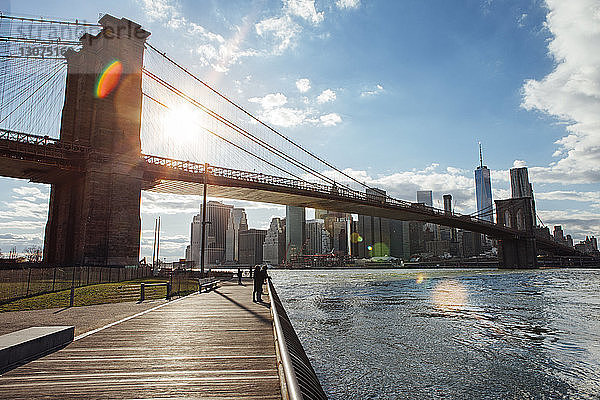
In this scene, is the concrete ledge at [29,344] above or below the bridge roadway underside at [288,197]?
below

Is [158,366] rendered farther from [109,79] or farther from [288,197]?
[288,197]

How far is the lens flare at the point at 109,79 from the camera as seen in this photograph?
38.3 meters

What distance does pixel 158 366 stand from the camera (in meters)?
5.48

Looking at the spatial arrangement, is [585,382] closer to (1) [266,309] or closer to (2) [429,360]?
(2) [429,360]

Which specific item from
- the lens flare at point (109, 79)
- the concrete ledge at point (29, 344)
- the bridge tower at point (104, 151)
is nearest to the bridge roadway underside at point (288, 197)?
the bridge tower at point (104, 151)

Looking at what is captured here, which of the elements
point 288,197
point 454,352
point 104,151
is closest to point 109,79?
point 104,151

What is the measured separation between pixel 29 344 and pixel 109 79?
3906 centimetres

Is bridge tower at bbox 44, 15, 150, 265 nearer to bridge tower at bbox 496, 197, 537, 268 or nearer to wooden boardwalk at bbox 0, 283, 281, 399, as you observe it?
wooden boardwalk at bbox 0, 283, 281, 399

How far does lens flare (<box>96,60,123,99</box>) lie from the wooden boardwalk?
35.8 metres

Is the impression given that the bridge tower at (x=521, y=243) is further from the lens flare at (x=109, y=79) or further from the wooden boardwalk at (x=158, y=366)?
the wooden boardwalk at (x=158, y=366)

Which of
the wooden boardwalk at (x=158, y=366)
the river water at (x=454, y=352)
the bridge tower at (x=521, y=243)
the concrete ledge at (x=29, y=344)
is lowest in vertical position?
the river water at (x=454, y=352)

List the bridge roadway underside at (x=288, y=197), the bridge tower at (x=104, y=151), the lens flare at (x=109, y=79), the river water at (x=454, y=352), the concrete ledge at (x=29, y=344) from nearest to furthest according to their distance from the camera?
1. the concrete ledge at (x=29, y=344)
2. the river water at (x=454, y=352)
3. the bridge tower at (x=104, y=151)
4. the lens flare at (x=109, y=79)
5. the bridge roadway underside at (x=288, y=197)

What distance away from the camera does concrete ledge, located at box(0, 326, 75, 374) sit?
17.4 ft

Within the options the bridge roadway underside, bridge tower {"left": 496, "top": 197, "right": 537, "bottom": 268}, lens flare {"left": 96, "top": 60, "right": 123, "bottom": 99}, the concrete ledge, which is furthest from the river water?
bridge tower {"left": 496, "top": 197, "right": 537, "bottom": 268}
